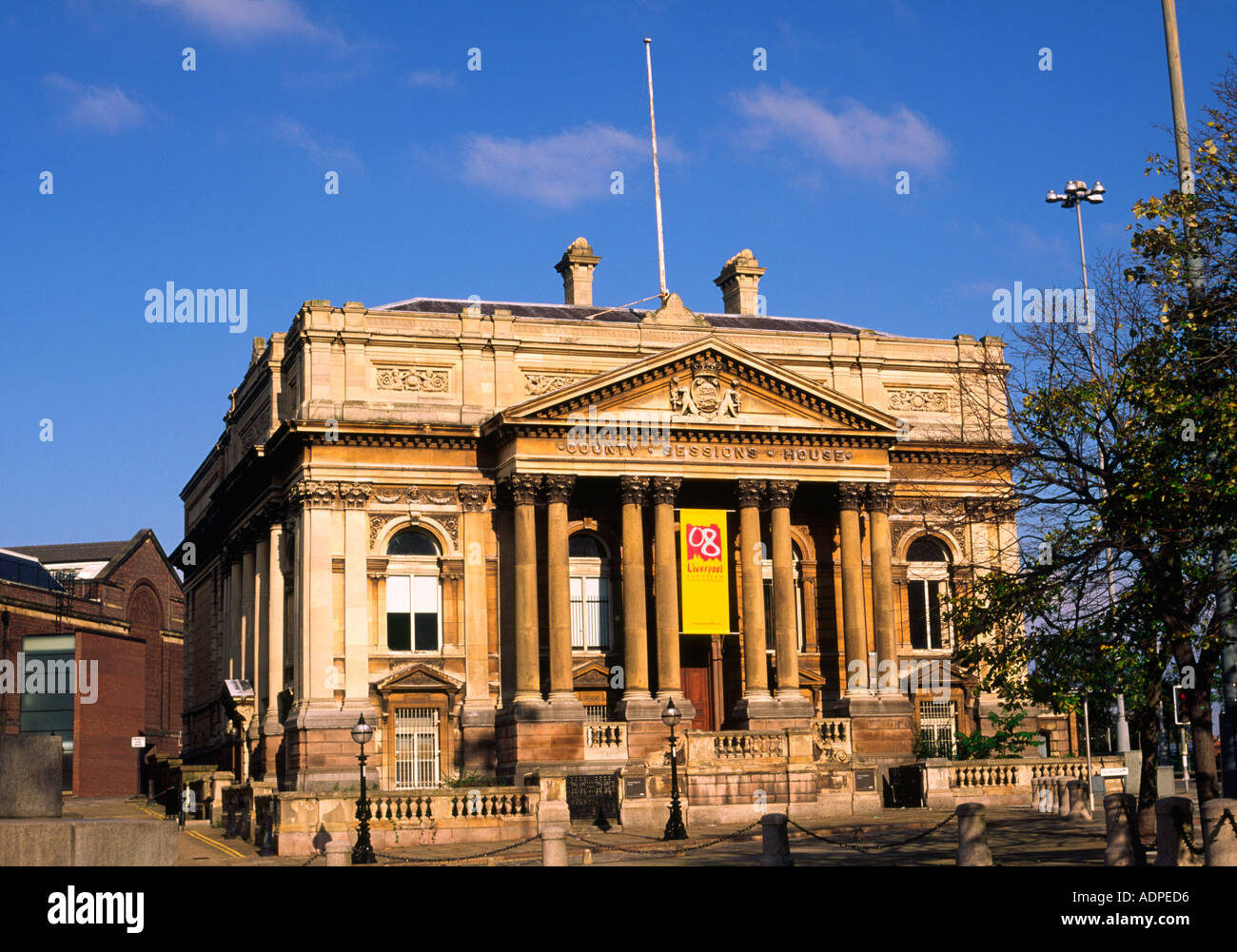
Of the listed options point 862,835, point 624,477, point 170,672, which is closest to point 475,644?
point 624,477

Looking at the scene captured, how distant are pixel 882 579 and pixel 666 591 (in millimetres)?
7939

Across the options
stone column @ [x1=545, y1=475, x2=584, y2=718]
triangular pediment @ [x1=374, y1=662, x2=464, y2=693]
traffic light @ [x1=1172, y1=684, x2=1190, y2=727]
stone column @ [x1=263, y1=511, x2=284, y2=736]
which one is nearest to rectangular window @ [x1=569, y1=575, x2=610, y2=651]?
stone column @ [x1=545, y1=475, x2=584, y2=718]

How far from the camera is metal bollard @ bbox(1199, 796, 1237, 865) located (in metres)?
21.6

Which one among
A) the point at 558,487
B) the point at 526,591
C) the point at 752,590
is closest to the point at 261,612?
the point at 526,591

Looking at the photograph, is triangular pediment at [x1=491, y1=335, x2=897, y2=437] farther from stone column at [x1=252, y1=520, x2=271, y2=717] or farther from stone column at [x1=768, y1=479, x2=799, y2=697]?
stone column at [x1=252, y1=520, x2=271, y2=717]

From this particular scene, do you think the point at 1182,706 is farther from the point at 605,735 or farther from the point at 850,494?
the point at 605,735

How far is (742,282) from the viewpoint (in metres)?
67.9

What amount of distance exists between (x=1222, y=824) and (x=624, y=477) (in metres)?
33.5

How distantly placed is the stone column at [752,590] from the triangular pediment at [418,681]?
9.88 m

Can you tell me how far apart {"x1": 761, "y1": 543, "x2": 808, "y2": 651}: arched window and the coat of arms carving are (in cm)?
537

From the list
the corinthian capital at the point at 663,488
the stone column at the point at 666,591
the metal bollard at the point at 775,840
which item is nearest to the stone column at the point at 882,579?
the stone column at the point at 666,591

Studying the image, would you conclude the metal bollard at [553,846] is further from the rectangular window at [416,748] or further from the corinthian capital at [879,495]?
the corinthian capital at [879,495]

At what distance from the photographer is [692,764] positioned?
46969mm
